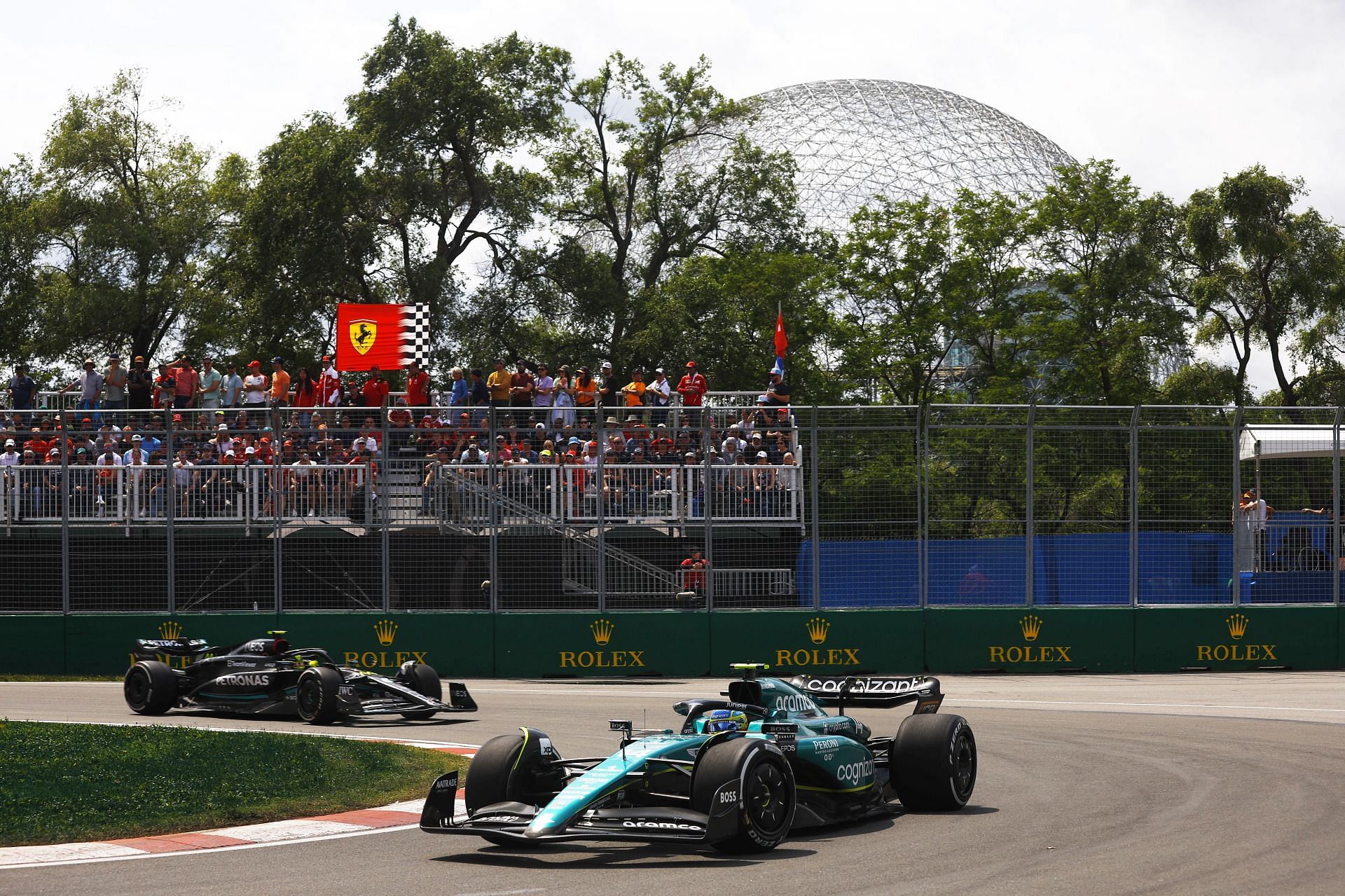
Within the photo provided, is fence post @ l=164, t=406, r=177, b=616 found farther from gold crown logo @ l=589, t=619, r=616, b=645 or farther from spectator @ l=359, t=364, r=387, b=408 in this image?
gold crown logo @ l=589, t=619, r=616, b=645

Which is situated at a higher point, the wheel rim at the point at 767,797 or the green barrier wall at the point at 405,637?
the wheel rim at the point at 767,797

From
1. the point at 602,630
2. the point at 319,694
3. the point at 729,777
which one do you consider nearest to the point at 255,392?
the point at 602,630

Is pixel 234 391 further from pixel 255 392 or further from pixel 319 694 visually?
pixel 319 694

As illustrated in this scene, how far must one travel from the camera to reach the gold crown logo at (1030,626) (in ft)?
78.7

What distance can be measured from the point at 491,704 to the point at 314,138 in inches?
1180

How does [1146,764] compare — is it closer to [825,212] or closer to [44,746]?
[44,746]

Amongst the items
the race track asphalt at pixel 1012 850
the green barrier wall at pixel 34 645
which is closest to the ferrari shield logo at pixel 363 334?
the green barrier wall at pixel 34 645

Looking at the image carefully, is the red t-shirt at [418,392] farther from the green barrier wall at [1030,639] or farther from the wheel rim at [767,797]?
the wheel rim at [767,797]

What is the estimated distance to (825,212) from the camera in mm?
74312

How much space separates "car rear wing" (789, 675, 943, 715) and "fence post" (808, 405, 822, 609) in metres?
11.5

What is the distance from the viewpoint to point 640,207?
50.1 m

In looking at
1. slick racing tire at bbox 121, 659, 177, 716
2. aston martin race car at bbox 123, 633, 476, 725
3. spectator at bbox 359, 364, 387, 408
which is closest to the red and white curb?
aston martin race car at bbox 123, 633, 476, 725

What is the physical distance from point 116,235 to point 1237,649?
129 ft

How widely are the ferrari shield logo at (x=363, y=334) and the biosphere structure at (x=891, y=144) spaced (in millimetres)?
43612
